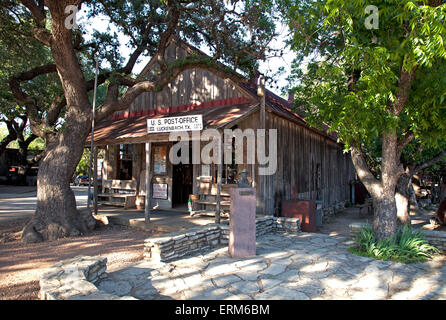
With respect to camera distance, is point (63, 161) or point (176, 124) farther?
point (63, 161)

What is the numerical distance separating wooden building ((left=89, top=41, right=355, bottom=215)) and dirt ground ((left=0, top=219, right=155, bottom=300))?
1843mm

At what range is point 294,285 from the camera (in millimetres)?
4359

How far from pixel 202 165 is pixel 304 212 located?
11.5 ft

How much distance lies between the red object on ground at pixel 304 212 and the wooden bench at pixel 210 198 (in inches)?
74.9

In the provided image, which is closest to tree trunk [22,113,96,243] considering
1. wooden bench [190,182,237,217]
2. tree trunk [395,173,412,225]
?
wooden bench [190,182,237,217]

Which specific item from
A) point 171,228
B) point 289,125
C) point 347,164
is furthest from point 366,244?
point 347,164

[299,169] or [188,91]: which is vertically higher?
[188,91]

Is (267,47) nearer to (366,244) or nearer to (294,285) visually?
(366,244)

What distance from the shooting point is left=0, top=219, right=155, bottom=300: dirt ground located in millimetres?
4539

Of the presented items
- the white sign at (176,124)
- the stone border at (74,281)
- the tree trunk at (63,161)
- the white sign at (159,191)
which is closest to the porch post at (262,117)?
the white sign at (176,124)

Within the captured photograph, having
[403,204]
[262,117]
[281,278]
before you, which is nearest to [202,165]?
[262,117]

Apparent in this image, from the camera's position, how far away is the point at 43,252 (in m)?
6.30

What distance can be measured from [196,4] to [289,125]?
5.25 m

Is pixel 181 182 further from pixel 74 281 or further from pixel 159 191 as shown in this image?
pixel 74 281
